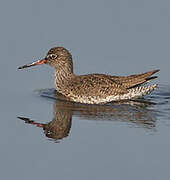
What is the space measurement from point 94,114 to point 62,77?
2444 millimetres

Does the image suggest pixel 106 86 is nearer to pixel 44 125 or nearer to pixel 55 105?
pixel 55 105

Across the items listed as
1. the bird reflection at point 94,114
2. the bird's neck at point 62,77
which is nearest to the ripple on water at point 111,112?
the bird reflection at point 94,114

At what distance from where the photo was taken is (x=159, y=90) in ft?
50.3

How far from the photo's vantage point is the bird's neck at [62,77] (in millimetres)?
15070

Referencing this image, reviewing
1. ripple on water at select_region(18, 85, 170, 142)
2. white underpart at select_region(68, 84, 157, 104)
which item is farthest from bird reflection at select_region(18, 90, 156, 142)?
white underpart at select_region(68, 84, 157, 104)

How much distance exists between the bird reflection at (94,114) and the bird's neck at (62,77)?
38cm

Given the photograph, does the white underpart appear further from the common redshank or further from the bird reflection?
the bird reflection

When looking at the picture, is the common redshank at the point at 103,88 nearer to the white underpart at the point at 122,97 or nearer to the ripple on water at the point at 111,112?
the white underpart at the point at 122,97

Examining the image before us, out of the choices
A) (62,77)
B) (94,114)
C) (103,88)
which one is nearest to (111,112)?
(94,114)

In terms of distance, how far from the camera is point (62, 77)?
1528 centimetres

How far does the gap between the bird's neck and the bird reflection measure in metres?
0.38

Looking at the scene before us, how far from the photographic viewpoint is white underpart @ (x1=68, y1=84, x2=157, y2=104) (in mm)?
14406

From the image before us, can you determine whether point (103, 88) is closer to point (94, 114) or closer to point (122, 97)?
point (122, 97)

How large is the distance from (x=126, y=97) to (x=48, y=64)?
208 centimetres
